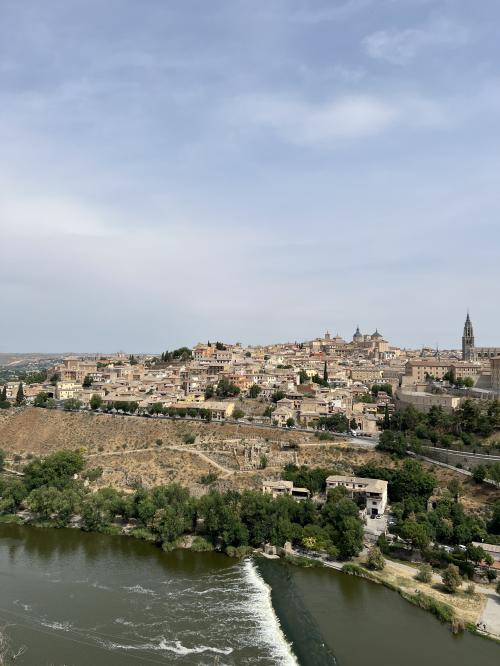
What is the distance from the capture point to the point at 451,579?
1798 cm

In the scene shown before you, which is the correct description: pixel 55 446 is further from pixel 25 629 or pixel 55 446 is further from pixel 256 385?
pixel 25 629

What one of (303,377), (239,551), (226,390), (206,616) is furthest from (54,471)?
(303,377)

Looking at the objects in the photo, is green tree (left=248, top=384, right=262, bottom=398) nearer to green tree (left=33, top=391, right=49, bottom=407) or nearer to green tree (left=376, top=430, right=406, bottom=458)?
green tree (left=376, top=430, right=406, bottom=458)

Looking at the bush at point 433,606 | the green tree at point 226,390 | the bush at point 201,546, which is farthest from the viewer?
the green tree at point 226,390

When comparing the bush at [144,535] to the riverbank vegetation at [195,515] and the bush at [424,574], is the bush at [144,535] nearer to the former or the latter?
the riverbank vegetation at [195,515]

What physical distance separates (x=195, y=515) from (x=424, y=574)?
9.28m

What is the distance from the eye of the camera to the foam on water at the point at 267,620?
48.6 feet

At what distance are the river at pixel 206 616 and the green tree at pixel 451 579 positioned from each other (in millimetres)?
1542

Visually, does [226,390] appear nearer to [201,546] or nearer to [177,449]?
[177,449]

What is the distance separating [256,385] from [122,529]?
2090 centimetres

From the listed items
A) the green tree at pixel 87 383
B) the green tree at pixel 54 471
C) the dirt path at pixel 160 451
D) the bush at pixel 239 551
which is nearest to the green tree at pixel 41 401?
the green tree at pixel 87 383

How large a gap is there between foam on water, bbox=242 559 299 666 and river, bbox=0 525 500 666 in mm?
30

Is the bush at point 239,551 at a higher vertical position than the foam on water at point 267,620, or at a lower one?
higher

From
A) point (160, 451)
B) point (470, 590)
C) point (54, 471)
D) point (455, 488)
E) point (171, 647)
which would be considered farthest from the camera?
point (160, 451)
